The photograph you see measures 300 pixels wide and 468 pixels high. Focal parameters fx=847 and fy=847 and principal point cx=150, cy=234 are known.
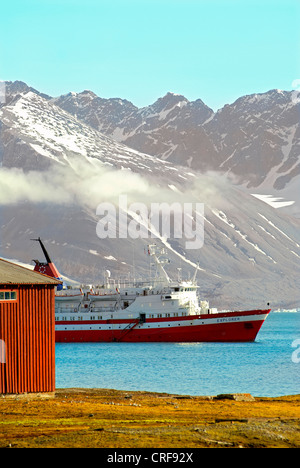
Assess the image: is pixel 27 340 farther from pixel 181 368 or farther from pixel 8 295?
pixel 181 368

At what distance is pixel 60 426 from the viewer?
22516mm

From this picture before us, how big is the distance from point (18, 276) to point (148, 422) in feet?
33.2

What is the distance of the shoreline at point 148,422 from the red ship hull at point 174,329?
4851cm

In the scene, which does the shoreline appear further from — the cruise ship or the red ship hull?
the cruise ship

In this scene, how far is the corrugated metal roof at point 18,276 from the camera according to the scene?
3071cm

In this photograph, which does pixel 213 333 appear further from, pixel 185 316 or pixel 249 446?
pixel 249 446

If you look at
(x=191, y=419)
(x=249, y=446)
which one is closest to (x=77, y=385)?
(x=191, y=419)

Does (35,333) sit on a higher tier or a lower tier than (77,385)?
higher

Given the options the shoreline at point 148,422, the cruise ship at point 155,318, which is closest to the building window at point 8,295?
the shoreline at point 148,422

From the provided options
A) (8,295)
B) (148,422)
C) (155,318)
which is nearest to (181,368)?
(155,318)

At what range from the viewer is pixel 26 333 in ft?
101

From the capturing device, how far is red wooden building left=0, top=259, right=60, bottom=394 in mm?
30109

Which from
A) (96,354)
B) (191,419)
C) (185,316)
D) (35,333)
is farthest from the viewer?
(185,316)
